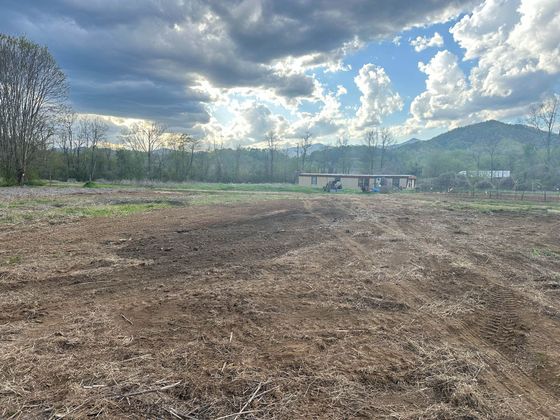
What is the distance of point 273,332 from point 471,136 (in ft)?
656

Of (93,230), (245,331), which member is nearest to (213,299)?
(245,331)

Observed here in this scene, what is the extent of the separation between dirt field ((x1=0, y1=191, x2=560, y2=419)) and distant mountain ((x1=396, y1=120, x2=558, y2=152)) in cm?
15451

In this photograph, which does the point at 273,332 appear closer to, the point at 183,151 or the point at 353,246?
the point at 353,246

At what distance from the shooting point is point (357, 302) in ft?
19.0

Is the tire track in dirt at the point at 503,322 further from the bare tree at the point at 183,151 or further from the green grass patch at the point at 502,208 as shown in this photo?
the bare tree at the point at 183,151

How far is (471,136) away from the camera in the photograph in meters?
174

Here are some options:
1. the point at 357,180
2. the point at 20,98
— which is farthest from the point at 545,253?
the point at 357,180

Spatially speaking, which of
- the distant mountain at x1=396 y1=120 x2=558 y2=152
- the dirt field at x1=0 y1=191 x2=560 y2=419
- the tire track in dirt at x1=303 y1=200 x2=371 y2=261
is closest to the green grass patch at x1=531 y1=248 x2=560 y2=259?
the dirt field at x1=0 y1=191 x2=560 y2=419

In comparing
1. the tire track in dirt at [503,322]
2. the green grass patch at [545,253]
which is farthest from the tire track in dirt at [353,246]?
the green grass patch at [545,253]

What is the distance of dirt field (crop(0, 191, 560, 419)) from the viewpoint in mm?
3170

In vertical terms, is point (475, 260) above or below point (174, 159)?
below

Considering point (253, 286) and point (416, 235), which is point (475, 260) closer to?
point (416, 235)

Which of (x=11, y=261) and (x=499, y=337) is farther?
(x=11, y=261)

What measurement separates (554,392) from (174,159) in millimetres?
74852
